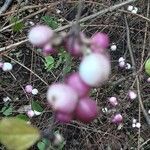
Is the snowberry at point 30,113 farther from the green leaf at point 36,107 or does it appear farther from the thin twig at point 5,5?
the thin twig at point 5,5

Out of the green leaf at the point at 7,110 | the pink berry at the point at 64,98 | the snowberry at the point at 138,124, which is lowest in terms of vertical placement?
the snowberry at the point at 138,124

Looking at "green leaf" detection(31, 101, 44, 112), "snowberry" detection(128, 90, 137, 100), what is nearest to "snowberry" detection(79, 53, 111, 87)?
"green leaf" detection(31, 101, 44, 112)

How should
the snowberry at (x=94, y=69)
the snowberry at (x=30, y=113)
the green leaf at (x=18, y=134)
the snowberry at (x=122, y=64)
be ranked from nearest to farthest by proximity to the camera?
1. the snowberry at (x=94, y=69)
2. the green leaf at (x=18, y=134)
3. the snowberry at (x=30, y=113)
4. the snowberry at (x=122, y=64)

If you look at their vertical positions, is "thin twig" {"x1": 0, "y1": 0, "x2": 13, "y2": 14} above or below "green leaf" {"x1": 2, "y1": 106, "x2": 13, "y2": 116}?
above

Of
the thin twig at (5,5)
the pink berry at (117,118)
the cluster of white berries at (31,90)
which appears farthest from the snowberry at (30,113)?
the thin twig at (5,5)

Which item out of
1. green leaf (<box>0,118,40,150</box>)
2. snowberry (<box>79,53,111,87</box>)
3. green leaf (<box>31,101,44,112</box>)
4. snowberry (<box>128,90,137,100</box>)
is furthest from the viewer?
snowberry (<box>128,90,137,100</box>)

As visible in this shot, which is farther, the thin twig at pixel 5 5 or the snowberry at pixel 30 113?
the thin twig at pixel 5 5

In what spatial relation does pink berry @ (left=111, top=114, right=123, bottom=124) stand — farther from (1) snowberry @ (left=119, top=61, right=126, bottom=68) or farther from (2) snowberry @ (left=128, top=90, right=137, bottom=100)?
(1) snowberry @ (left=119, top=61, right=126, bottom=68)

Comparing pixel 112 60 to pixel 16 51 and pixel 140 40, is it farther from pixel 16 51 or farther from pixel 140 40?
pixel 16 51

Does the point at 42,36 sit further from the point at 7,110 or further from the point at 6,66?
the point at 6,66
